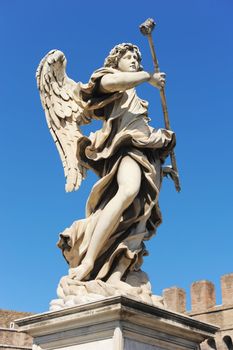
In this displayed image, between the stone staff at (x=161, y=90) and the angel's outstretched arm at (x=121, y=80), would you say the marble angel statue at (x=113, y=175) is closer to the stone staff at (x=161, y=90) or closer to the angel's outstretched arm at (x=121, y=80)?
the angel's outstretched arm at (x=121, y=80)

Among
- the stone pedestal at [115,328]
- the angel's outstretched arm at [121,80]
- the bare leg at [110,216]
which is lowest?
the stone pedestal at [115,328]

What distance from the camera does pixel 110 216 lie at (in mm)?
4012

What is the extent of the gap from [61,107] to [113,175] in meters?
1.05

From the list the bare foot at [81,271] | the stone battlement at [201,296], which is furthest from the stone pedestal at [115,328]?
the stone battlement at [201,296]

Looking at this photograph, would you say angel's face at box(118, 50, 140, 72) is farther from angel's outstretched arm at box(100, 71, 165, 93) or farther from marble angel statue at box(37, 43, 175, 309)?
angel's outstretched arm at box(100, 71, 165, 93)

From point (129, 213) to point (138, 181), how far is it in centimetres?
25

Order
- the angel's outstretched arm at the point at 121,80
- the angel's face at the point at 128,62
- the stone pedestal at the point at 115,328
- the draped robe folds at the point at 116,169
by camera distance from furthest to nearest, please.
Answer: the angel's face at the point at 128,62
the angel's outstretched arm at the point at 121,80
the draped robe folds at the point at 116,169
the stone pedestal at the point at 115,328

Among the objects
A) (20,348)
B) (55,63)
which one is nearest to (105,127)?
(55,63)

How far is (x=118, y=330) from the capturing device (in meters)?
3.34

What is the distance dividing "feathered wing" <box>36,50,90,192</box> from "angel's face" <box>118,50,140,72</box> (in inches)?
17.8

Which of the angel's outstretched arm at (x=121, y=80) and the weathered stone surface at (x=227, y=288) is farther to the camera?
the weathered stone surface at (x=227, y=288)

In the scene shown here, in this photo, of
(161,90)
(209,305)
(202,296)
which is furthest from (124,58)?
(209,305)

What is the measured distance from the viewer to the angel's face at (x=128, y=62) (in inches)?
182

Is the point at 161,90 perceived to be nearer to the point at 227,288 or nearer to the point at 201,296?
the point at 227,288
